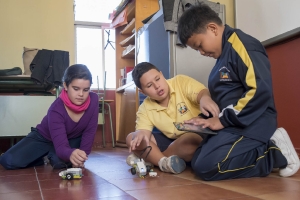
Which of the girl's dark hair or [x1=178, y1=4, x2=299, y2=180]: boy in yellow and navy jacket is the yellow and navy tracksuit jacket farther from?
the girl's dark hair

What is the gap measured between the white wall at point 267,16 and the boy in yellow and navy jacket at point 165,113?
896 millimetres

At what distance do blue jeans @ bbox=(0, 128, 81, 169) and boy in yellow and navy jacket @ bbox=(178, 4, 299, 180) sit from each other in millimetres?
846

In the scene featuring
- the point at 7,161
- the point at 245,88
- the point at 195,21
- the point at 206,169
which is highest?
the point at 195,21

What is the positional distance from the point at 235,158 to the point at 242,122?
0.14 meters

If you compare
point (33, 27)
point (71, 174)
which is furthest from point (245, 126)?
point (33, 27)

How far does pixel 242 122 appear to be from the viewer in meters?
1.19

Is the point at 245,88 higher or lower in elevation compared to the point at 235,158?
higher

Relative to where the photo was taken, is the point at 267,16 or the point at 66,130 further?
the point at 267,16

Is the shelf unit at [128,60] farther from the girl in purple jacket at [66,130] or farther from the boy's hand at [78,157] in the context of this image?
the boy's hand at [78,157]

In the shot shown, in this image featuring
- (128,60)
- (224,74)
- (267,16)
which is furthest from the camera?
(128,60)

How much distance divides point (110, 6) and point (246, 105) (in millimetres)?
3470

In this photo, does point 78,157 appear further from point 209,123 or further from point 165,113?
point 209,123

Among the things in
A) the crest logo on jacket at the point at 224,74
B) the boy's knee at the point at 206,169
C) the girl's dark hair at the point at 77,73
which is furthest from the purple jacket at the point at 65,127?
the crest logo on jacket at the point at 224,74

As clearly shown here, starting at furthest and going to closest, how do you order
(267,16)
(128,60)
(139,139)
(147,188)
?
(128,60) → (267,16) → (139,139) → (147,188)
